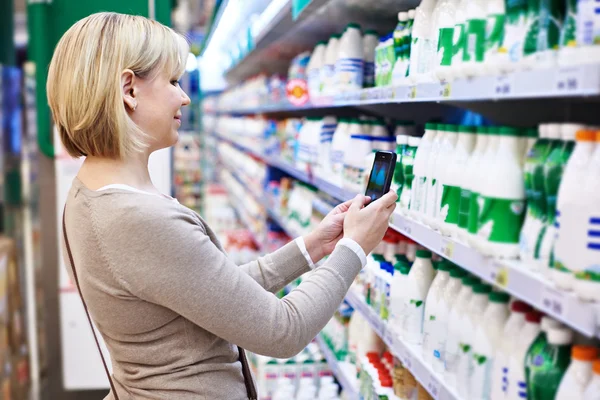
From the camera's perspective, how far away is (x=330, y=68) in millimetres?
3045

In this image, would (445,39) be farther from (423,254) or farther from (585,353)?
(585,353)

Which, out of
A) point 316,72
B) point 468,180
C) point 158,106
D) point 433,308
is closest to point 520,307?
point 468,180

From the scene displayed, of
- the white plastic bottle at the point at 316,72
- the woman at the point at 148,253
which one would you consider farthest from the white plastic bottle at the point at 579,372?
the white plastic bottle at the point at 316,72

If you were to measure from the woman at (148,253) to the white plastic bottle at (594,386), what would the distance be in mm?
605

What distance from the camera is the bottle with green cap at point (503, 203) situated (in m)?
1.33

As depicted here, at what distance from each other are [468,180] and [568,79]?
1.64 feet

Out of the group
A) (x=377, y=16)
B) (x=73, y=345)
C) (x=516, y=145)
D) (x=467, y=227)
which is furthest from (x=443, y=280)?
(x=73, y=345)

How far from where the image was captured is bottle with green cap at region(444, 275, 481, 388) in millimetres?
1572

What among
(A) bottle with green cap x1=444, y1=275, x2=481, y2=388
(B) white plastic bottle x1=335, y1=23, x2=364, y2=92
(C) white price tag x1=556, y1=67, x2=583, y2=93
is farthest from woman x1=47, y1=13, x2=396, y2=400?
(B) white plastic bottle x1=335, y1=23, x2=364, y2=92

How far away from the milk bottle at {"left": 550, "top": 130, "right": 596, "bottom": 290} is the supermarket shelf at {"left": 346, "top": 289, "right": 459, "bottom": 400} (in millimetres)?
513

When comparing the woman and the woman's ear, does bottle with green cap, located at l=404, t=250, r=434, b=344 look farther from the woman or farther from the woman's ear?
the woman's ear

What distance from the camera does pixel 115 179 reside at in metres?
1.57

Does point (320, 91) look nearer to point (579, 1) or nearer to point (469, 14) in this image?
point (469, 14)

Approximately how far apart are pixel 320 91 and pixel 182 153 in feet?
25.9
